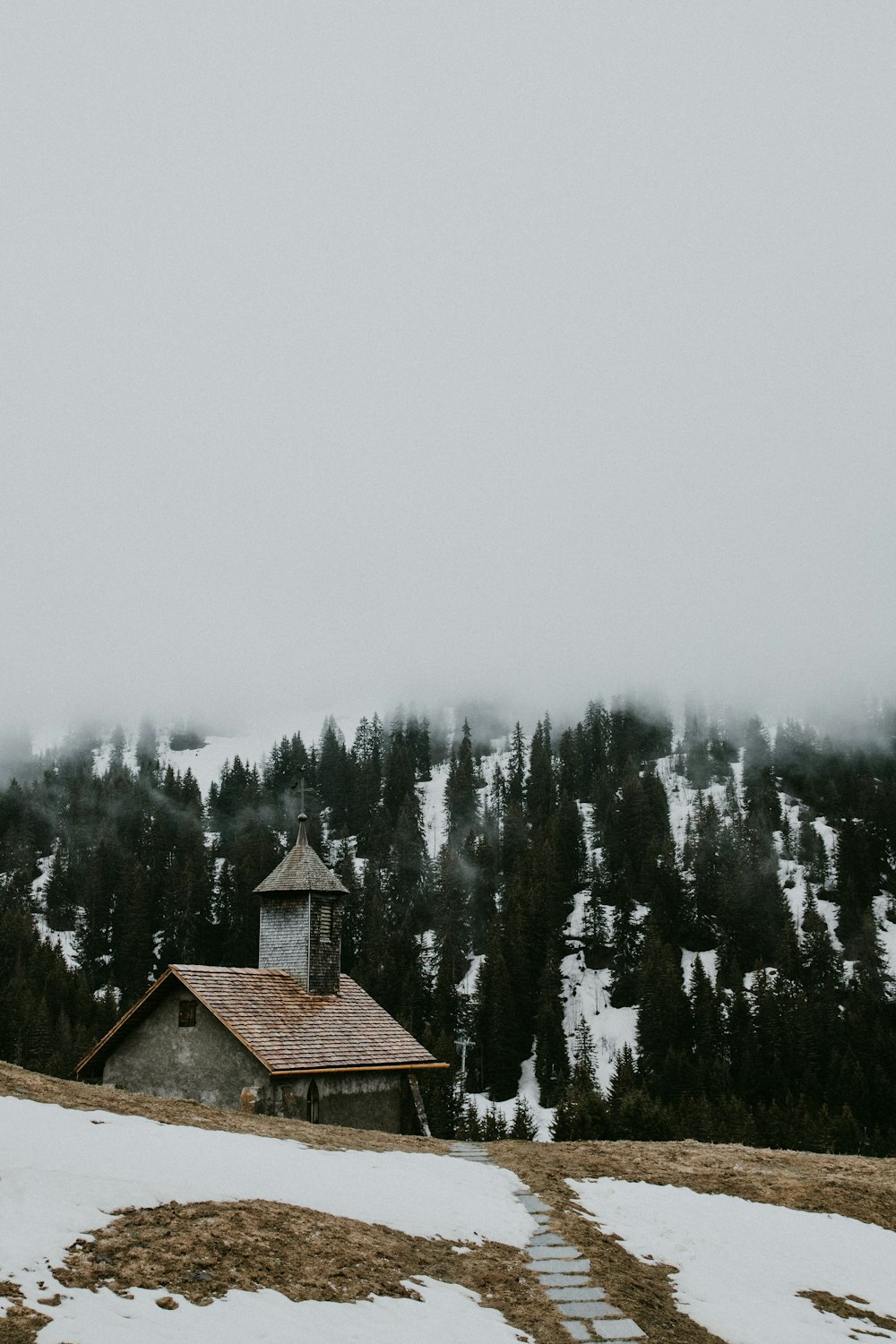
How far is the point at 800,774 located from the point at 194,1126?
570 feet

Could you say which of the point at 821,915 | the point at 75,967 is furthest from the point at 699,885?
the point at 75,967

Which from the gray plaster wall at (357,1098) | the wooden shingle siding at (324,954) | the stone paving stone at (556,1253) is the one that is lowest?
the gray plaster wall at (357,1098)

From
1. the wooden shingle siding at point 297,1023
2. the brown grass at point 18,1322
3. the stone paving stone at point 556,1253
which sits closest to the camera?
the brown grass at point 18,1322

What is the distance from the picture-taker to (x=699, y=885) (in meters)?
122

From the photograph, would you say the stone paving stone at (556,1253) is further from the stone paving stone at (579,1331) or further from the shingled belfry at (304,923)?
the shingled belfry at (304,923)

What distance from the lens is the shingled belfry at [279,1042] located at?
29.2 m

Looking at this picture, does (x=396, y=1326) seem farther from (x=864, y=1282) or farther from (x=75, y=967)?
(x=75, y=967)

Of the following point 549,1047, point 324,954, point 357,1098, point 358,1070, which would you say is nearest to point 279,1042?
point 358,1070

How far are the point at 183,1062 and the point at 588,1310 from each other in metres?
22.3

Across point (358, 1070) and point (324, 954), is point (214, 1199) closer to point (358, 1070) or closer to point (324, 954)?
point (358, 1070)

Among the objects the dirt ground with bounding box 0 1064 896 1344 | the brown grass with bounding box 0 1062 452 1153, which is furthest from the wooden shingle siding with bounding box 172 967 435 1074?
the dirt ground with bounding box 0 1064 896 1344

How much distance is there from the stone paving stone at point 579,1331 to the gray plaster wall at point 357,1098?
19727mm

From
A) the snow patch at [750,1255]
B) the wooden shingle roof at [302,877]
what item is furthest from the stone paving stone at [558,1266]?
the wooden shingle roof at [302,877]

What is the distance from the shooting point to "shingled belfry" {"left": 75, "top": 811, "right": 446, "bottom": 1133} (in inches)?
1149
